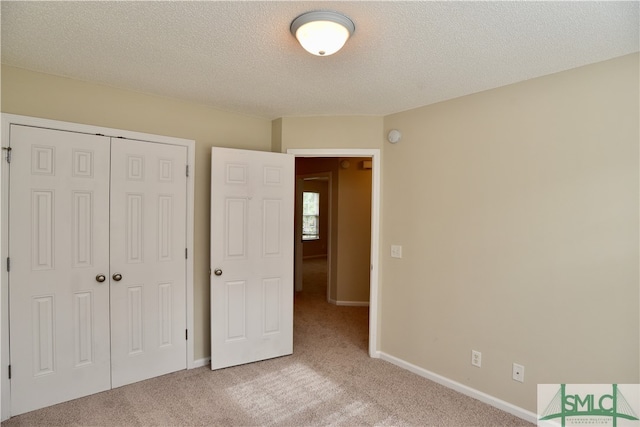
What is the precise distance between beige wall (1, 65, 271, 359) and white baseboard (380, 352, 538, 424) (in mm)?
1803

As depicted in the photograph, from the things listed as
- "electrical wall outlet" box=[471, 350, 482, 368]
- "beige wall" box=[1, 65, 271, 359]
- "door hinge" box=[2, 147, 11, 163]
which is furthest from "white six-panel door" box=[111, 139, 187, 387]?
"electrical wall outlet" box=[471, 350, 482, 368]

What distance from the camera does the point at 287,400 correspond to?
2539 mm

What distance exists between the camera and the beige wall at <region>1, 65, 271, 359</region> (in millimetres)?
2326

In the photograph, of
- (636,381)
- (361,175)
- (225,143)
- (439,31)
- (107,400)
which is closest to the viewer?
(439,31)

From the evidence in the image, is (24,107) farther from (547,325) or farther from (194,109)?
(547,325)

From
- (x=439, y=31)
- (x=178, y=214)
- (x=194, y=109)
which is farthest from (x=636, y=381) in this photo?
(x=194, y=109)

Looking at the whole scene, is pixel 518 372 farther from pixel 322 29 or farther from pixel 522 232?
pixel 322 29

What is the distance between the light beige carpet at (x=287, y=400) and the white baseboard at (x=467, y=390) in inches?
2.2

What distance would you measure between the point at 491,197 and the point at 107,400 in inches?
127

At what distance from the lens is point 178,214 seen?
293 centimetres

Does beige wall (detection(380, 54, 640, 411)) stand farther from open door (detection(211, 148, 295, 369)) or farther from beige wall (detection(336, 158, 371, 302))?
beige wall (detection(336, 158, 371, 302))

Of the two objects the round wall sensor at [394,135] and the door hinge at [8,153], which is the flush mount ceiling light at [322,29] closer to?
the round wall sensor at [394,135]

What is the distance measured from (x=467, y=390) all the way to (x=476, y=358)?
0.27 metres

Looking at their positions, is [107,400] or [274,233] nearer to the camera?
[107,400]
